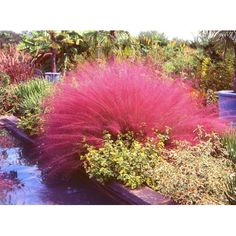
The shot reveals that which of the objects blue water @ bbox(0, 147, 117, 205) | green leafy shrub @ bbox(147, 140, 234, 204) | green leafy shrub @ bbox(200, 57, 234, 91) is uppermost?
green leafy shrub @ bbox(200, 57, 234, 91)

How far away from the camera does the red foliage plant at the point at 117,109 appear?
438cm

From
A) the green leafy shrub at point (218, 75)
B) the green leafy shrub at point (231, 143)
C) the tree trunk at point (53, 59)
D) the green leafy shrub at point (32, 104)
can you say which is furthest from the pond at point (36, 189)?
the green leafy shrub at point (218, 75)

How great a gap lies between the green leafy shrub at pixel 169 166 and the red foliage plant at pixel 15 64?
75 centimetres

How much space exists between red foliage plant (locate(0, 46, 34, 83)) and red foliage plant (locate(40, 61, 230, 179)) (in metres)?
0.29

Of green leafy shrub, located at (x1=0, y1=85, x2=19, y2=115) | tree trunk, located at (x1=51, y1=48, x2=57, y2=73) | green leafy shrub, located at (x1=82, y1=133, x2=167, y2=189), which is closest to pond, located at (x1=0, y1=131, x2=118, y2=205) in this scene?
green leafy shrub, located at (x1=82, y1=133, x2=167, y2=189)

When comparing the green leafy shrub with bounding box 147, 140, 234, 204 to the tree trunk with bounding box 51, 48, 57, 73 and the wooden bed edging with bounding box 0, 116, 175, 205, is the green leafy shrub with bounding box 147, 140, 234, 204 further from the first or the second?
the tree trunk with bounding box 51, 48, 57, 73

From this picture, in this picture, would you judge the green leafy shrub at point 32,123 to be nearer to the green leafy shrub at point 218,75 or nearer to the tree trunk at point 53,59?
the tree trunk at point 53,59

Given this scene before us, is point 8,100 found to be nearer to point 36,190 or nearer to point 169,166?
point 36,190

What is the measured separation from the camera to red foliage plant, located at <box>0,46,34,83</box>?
14.6 feet

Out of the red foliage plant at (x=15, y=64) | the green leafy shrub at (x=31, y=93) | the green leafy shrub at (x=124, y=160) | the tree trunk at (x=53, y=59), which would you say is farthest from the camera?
the green leafy shrub at (x=31, y=93)

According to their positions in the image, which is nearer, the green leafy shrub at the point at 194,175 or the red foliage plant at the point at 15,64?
the green leafy shrub at the point at 194,175

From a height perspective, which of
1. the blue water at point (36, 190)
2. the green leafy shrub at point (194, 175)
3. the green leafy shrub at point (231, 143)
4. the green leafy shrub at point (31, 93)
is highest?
the green leafy shrub at point (31, 93)

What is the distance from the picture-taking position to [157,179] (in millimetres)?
4121

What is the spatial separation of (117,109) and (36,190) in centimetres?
69
